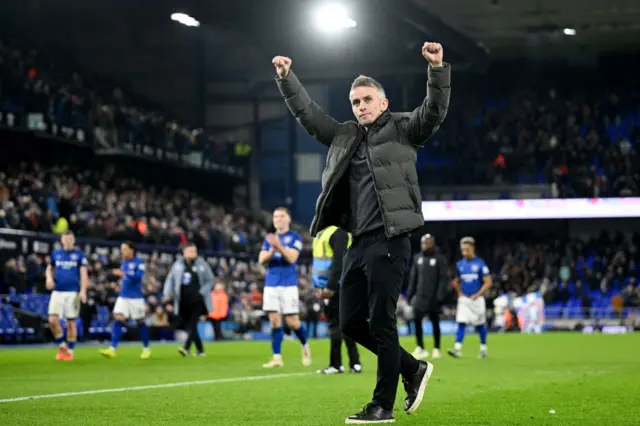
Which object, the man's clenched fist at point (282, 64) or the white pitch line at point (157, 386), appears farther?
the white pitch line at point (157, 386)

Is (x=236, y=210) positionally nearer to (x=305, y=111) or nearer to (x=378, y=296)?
(x=305, y=111)

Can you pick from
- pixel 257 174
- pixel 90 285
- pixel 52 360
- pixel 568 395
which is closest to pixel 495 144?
pixel 257 174

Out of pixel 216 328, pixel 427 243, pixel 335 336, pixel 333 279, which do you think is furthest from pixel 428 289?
pixel 216 328

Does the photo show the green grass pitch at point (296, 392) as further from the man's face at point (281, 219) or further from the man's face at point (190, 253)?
the man's face at point (190, 253)

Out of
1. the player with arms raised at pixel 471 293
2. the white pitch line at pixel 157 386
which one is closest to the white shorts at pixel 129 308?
the player with arms raised at pixel 471 293

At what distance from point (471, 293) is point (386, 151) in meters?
13.2

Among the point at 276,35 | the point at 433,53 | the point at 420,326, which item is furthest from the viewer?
the point at 276,35

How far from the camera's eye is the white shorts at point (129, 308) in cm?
2144

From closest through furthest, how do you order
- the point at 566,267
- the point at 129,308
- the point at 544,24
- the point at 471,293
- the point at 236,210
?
the point at 471,293 < the point at 129,308 < the point at 544,24 < the point at 566,267 < the point at 236,210

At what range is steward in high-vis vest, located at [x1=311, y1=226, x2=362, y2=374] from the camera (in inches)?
572

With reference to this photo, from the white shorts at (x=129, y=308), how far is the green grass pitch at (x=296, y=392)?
1.40 meters

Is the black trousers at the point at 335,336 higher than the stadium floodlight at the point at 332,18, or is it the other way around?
the stadium floodlight at the point at 332,18

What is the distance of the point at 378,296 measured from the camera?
7793 millimetres

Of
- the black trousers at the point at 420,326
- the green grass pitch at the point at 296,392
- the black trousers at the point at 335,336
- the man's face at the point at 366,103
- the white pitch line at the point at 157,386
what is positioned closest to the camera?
the man's face at the point at 366,103
